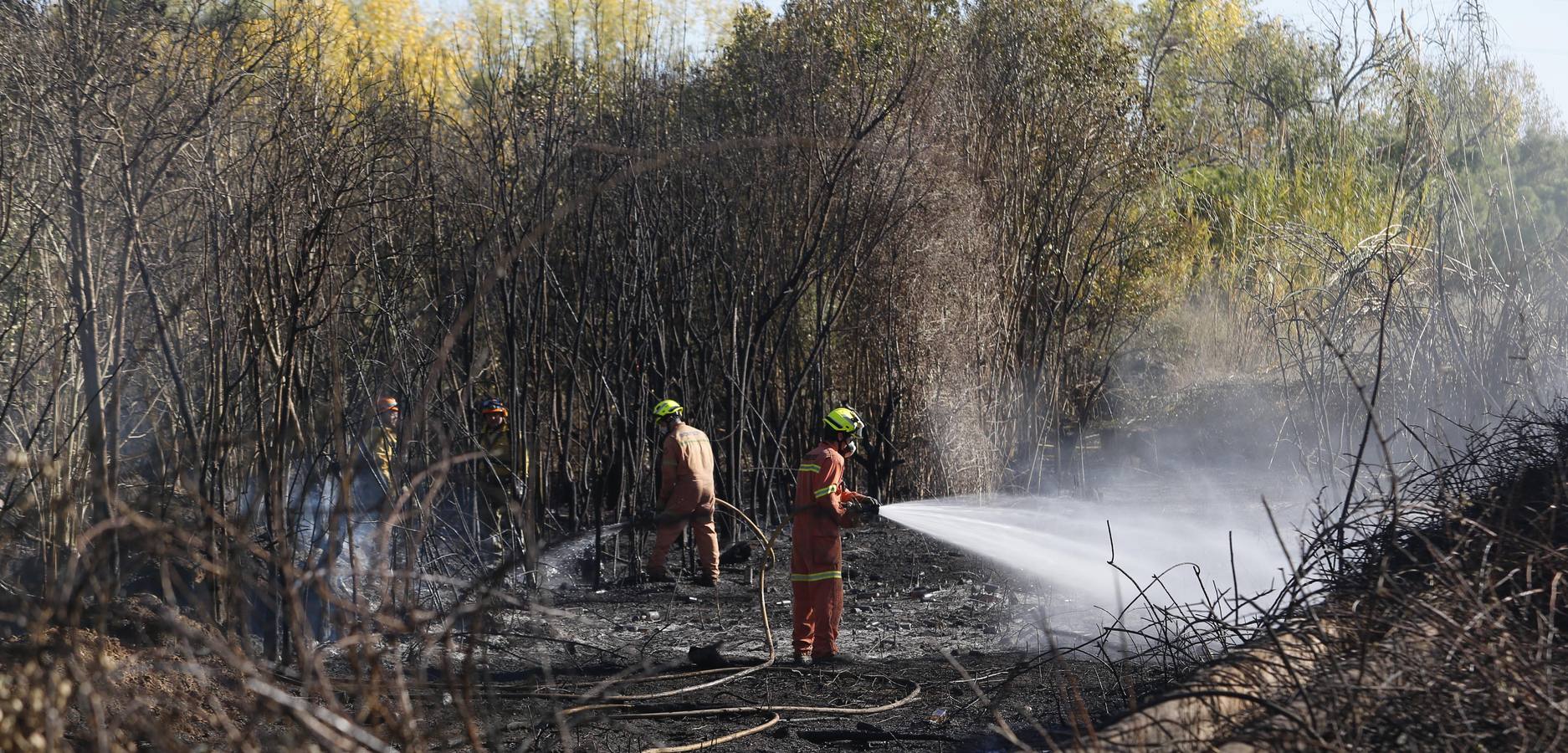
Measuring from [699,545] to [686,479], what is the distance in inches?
21.6

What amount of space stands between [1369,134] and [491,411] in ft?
53.1

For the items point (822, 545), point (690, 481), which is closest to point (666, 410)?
point (690, 481)

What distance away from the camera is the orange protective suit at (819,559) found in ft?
26.2

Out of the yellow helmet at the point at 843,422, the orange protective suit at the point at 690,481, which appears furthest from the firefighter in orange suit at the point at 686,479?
the yellow helmet at the point at 843,422

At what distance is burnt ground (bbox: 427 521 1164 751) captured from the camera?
20.5ft

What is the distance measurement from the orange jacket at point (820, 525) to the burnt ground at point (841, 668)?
1.93ft

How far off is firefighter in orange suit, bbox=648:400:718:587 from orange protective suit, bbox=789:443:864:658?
2.37 metres

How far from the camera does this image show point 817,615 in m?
8.09

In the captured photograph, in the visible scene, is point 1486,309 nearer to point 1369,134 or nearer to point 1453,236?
point 1453,236

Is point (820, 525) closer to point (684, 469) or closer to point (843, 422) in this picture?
point (843, 422)

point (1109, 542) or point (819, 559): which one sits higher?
point (819, 559)

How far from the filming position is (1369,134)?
21844 millimetres

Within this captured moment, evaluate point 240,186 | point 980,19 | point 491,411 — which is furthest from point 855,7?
point 240,186

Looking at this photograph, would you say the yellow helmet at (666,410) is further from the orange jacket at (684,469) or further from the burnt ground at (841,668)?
the burnt ground at (841,668)
